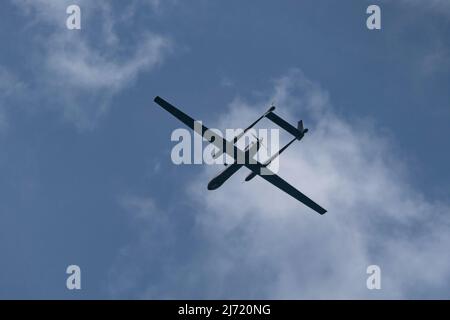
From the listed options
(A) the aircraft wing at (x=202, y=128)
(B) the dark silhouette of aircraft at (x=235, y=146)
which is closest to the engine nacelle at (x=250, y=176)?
(B) the dark silhouette of aircraft at (x=235, y=146)

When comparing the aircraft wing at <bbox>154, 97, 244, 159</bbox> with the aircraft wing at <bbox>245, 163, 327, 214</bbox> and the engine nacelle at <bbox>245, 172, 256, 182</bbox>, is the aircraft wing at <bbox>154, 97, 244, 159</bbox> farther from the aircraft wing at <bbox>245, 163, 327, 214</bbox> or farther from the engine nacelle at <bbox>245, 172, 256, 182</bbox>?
the aircraft wing at <bbox>245, 163, 327, 214</bbox>

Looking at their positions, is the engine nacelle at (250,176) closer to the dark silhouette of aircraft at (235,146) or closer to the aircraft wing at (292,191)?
the dark silhouette of aircraft at (235,146)

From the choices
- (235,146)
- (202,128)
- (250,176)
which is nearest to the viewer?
(202,128)

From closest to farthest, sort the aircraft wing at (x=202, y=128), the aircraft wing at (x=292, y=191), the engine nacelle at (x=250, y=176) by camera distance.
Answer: the aircraft wing at (x=202, y=128)
the engine nacelle at (x=250, y=176)
the aircraft wing at (x=292, y=191)

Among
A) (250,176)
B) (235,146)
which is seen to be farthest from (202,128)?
(250,176)

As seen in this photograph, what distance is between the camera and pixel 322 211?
81.1 meters

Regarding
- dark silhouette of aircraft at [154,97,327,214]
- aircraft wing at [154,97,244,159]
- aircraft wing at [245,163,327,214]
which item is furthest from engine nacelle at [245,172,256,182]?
aircraft wing at [154,97,244,159]

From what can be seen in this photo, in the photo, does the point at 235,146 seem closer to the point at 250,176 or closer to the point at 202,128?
the point at 202,128

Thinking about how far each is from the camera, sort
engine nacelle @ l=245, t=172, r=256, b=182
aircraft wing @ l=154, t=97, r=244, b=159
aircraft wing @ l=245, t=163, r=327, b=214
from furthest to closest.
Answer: aircraft wing @ l=245, t=163, r=327, b=214, engine nacelle @ l=245, t=172, r=256, b=182, aircraft wing @ l=154, t=97, r=244, b=159

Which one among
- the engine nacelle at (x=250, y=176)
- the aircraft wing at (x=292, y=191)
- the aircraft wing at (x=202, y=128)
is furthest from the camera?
the aircraft wing at (x=292, y=191)

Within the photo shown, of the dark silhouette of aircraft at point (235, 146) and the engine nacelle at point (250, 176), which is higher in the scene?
the dark silhouette of aircraft at point (235, 146)
